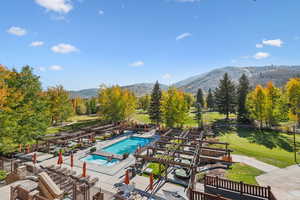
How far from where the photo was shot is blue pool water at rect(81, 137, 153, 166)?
18809mm

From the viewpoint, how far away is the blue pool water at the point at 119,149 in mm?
18809

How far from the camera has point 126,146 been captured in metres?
26.3

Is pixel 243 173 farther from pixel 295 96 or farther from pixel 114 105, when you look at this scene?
pixel 114 105

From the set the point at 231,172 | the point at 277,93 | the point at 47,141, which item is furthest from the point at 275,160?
the point at 47,141

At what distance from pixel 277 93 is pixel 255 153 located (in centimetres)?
1983

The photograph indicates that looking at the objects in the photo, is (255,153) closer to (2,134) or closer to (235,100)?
(235,100)

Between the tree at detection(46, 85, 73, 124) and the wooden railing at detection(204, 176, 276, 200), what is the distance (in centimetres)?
3901

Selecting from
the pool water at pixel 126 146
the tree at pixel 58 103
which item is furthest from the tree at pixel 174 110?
the tree at pixel 58 103

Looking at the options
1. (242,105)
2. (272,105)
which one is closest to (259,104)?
(272,105)

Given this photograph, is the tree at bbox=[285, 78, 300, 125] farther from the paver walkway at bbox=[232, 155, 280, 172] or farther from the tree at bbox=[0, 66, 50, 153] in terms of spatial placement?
the tree at bbox=[0, 66, 50, 153]

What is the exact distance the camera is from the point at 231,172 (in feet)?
49.2

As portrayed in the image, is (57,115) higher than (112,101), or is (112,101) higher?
(112,101)

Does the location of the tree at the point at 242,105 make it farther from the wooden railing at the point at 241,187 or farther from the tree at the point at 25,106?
the tree at the point at 25,106

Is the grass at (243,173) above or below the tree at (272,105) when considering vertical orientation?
below
